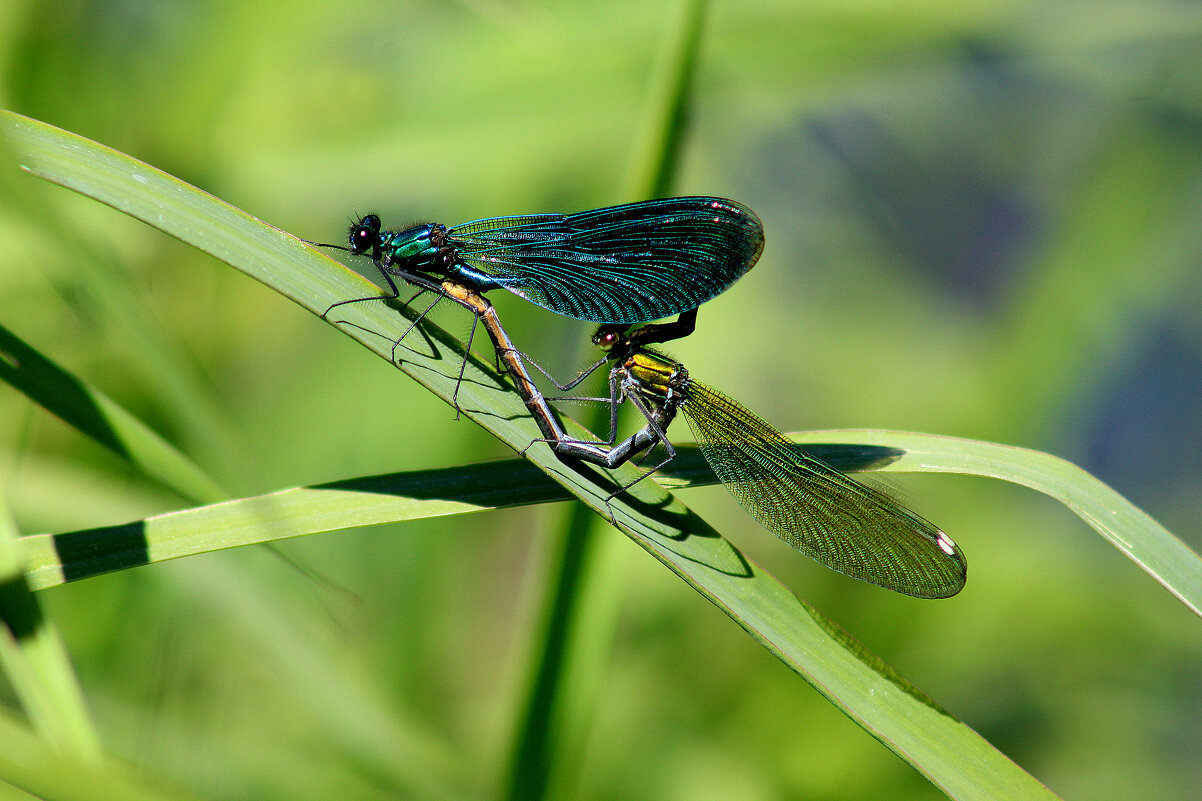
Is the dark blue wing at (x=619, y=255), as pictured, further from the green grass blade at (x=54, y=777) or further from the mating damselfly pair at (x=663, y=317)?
the green grass blade at (x=54, y=777)

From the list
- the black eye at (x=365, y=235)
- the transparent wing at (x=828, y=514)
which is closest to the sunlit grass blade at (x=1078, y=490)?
the transparent wing at (x=828, y=514)

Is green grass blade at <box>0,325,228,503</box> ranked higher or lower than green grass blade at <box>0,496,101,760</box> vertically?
higher

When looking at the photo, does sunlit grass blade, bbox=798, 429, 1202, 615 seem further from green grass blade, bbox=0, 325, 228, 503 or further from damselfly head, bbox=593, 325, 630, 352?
green grass blade, bbox=0, 325, 228, 503

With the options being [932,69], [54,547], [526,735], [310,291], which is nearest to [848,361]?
[932,69]

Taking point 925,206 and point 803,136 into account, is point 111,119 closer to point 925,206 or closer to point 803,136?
point 803,136

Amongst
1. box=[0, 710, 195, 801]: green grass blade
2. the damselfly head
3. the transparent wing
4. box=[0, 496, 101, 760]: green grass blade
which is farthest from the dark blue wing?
box=[0, 710, 195, 801]: green grass blade

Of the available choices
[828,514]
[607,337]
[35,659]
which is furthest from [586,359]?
[35,659]

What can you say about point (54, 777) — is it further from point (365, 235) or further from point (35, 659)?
point (365, 235)
